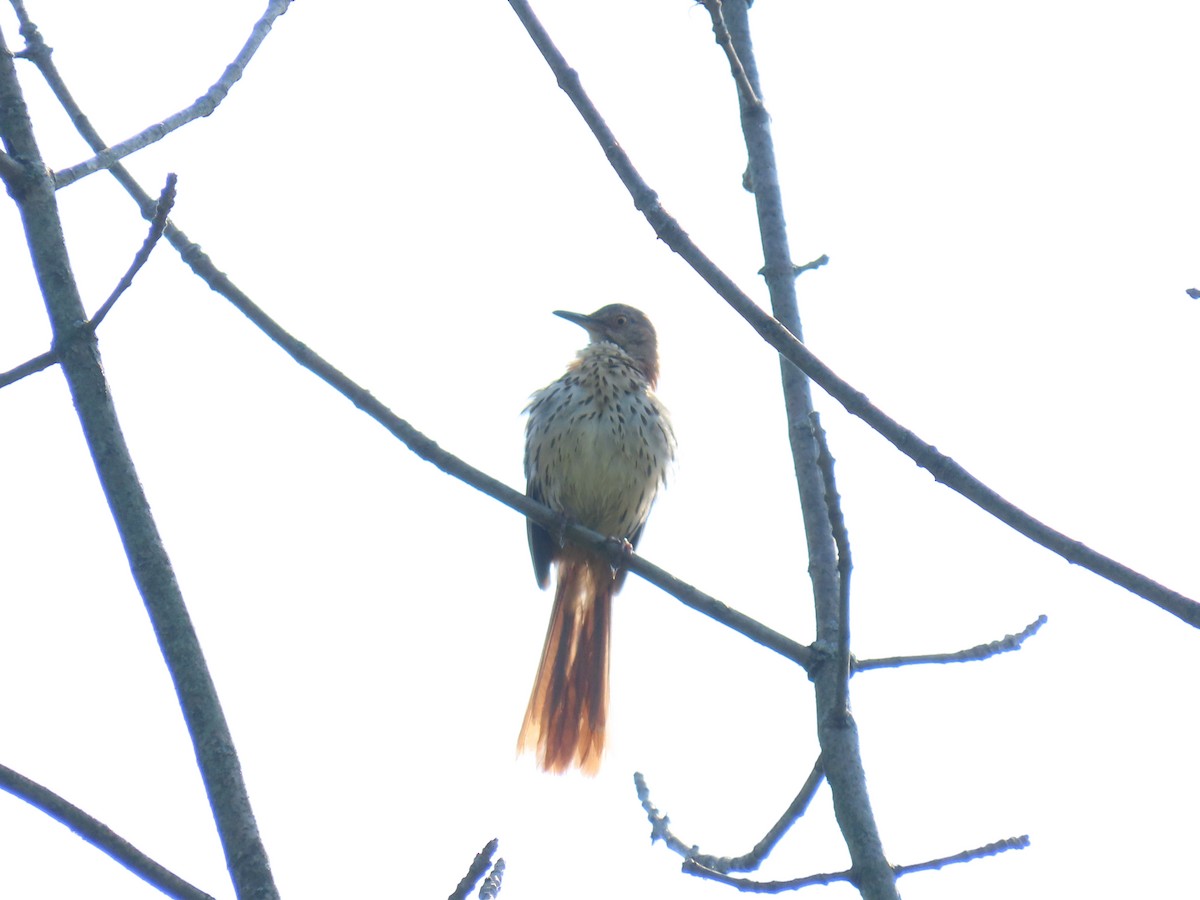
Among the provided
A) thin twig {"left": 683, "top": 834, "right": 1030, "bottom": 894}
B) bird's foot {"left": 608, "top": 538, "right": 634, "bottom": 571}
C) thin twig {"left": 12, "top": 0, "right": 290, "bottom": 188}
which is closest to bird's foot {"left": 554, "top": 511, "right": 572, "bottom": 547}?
bird's foot {"left": 608, "top": 538, "right": 634, "bottom": 571}

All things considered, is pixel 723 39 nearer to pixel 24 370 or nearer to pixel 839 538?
pixel 839 538

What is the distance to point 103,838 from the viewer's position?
1.88 meters

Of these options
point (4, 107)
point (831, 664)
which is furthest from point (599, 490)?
point (4, 107)

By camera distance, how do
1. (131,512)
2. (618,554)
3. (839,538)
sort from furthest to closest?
(618,554), (839,538), (131,512)

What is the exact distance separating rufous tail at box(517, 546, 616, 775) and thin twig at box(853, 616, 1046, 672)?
2.49 metres

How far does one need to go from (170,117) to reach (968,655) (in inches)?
84.5

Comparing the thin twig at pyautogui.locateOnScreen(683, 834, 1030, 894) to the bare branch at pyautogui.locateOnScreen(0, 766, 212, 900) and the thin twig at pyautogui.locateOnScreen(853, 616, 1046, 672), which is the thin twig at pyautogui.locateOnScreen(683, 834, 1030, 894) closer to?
the thin twig at pyautogui.locateOnScreen(853, 616, 1046, 672)

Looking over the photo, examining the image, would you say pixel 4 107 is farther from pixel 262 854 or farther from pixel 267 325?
pixel 262 854

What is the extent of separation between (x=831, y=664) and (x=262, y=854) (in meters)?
1.54

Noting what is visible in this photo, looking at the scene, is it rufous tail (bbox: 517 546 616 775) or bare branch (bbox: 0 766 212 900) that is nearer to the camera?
bare branch (bbox: 0 766 212 900)

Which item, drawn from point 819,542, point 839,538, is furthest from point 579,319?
point 839,538

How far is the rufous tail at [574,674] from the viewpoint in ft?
18.8

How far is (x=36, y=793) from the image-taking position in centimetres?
186

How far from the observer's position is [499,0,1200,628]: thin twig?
2.20 meters
